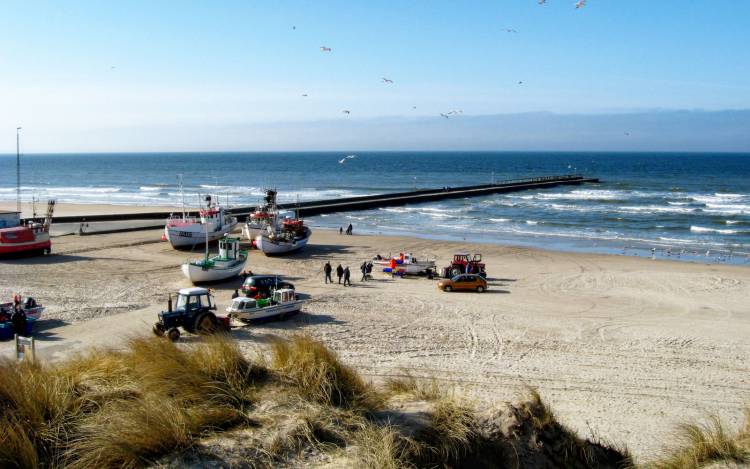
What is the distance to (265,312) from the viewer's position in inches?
725

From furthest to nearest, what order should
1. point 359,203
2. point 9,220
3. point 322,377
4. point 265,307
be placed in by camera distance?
1. point 359,203
2. point 9,220
3. point 265,307
4. point 322,377

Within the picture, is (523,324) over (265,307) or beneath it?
beneath

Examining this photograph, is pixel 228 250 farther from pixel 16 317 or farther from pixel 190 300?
pixel 16 317

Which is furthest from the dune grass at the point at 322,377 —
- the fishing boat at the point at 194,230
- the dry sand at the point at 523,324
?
the fishing boat at the point at 194,230

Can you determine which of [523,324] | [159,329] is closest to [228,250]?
[159,329]

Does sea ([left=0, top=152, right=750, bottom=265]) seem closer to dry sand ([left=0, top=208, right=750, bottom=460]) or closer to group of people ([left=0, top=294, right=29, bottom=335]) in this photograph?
dry sand ([left=0, top=208, right=750, bottom=460])

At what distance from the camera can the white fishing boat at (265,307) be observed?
18.2 meters

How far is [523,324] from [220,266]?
39.0ft

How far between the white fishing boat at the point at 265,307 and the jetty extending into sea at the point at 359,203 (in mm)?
22853

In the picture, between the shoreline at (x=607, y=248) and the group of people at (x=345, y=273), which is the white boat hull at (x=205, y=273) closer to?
the group of people at (x=345, y=273)

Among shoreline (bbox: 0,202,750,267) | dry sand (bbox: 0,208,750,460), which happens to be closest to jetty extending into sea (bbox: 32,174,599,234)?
shoreline (bbox: 0,202,750,267)

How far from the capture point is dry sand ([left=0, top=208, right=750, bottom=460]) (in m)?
13.1

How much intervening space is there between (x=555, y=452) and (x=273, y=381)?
3582 millimetres

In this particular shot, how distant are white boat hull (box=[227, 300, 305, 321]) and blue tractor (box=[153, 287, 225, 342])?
41.2 inches
